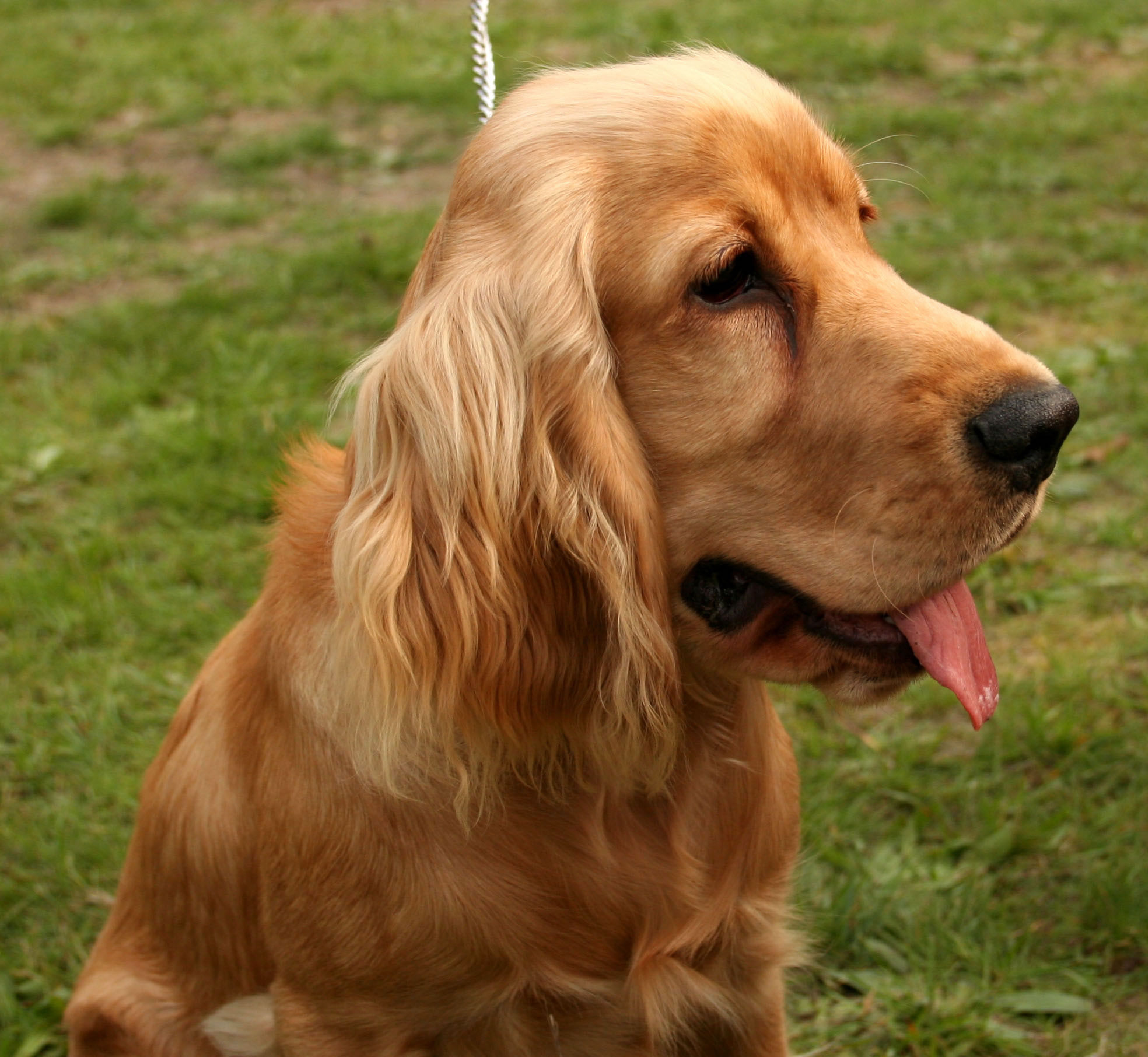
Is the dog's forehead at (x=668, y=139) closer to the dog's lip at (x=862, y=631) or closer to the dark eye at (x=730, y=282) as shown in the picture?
the dark eye at (x=730, y=282)

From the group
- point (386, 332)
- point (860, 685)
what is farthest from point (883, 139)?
point (386, 332)

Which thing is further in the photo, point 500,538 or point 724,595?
point 724,595

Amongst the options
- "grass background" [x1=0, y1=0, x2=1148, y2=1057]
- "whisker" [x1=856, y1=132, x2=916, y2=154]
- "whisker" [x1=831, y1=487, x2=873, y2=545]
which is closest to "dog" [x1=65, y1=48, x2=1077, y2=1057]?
"whisker" [x1=831, y1=487, x2=873, y2=545]

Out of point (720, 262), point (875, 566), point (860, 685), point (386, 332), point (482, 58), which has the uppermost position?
point (482, 58)

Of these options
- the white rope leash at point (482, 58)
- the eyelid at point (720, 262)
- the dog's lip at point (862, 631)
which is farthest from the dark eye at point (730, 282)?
the white rope leash at point (482, 58)

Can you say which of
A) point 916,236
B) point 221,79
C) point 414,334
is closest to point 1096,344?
point 916,236

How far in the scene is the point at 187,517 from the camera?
5.10 metres

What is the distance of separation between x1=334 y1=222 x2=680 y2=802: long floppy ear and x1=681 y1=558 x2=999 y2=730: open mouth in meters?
0.10

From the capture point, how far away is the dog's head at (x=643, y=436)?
7.38ft

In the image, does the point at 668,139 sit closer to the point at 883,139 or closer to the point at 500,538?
the point at 500,538

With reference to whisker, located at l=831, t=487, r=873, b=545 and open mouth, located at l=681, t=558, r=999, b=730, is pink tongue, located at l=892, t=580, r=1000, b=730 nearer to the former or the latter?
open mouth, located at l=681, t=558, r=999, b=730

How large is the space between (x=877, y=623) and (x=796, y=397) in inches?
17.3

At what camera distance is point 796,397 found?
2297 millimetres

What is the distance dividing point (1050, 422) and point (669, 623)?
729mm
